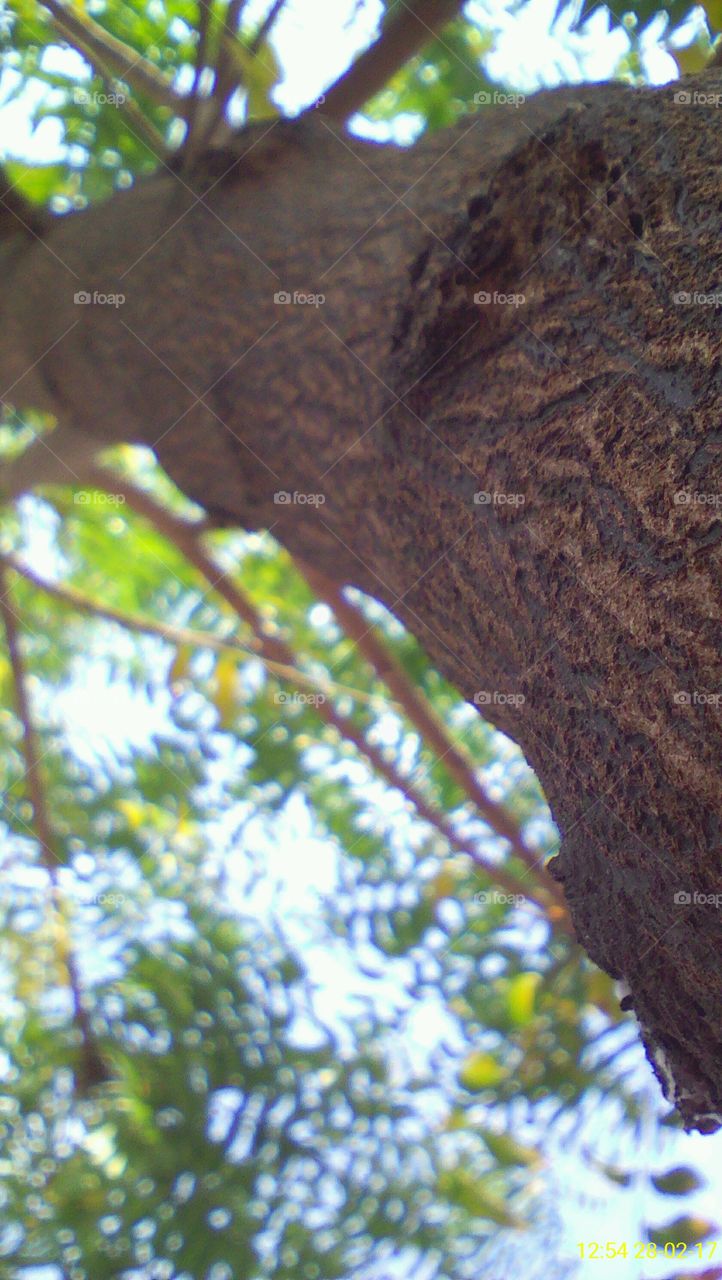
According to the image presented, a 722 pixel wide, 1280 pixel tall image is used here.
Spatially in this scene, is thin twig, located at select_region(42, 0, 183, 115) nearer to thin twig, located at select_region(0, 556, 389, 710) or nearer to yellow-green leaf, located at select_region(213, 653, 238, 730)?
thin twig, located at select_region(0, 556, 389, 710)

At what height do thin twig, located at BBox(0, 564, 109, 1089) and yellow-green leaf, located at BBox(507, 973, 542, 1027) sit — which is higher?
yellow-green leaf, located at BBox(507, 973, 542, 1027)

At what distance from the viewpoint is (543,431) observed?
0.98 meters

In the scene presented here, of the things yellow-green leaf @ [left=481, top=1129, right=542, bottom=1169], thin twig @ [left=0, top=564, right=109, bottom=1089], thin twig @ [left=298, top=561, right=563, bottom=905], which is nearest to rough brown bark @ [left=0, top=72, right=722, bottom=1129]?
thin twig @ [left=298, top=561, right=563, bottom=905]

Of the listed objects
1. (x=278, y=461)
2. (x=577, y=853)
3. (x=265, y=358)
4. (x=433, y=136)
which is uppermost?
(x=433, y=136)

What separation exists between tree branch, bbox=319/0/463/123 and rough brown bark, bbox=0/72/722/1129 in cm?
38

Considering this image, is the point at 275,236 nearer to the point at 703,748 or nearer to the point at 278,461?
the point at 278,461

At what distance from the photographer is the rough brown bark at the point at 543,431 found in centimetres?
Answer: 82

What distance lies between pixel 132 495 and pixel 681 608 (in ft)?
7.45

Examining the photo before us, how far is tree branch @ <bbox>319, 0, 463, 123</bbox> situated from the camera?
6.37 feet

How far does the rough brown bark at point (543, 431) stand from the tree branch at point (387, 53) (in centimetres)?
38

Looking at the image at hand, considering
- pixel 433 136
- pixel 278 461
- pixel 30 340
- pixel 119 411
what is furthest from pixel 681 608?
pixel 30 340

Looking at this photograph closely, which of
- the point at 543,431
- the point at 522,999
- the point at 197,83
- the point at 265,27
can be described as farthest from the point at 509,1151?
the point at 265,27

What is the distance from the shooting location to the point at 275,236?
64.9 inches

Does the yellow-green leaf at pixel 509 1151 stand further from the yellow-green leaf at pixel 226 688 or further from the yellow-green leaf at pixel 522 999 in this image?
the yellow-green leaf at pixel 226 688
